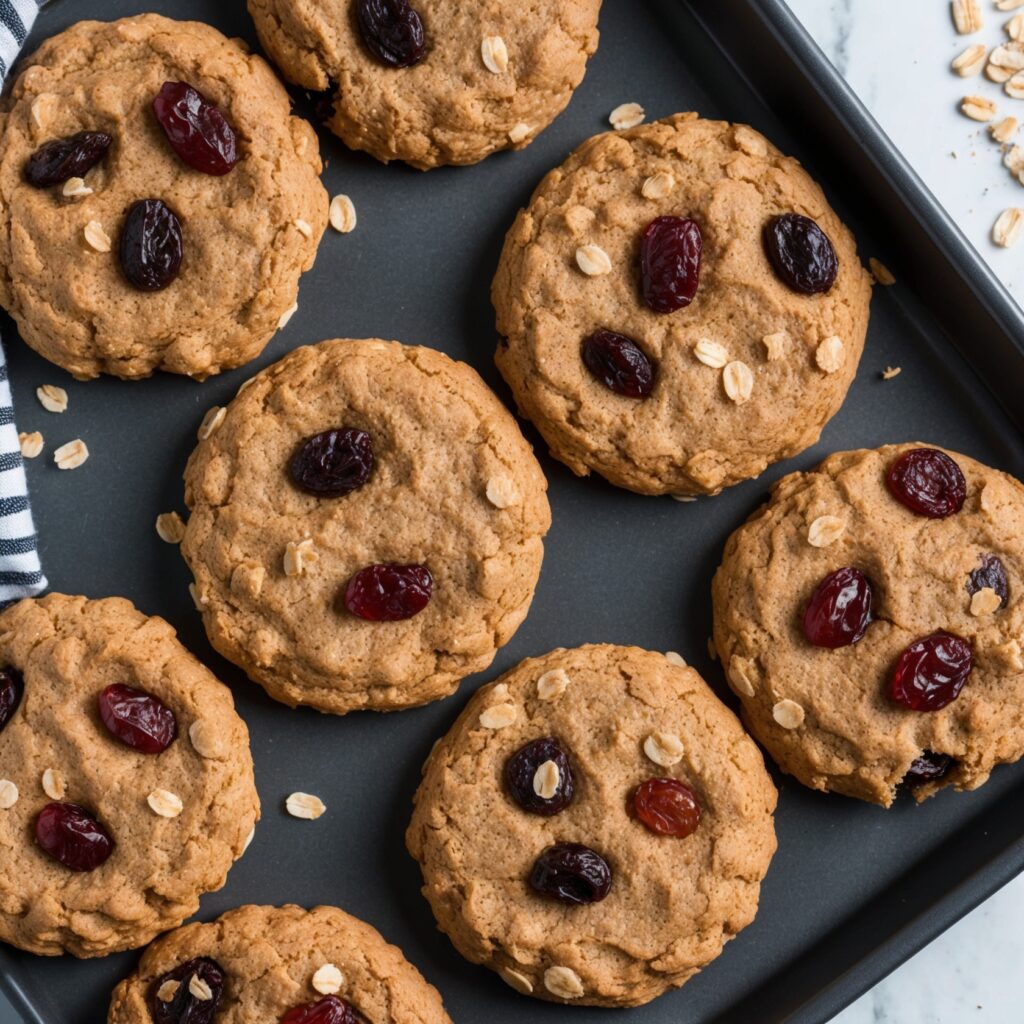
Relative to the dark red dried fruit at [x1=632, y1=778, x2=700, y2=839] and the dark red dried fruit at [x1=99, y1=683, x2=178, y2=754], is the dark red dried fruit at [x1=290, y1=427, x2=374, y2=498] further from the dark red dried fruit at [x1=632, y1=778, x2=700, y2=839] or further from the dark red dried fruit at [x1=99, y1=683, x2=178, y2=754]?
the dark red dried fruit at [x1=632, y1=778, x2=700, y2=839]

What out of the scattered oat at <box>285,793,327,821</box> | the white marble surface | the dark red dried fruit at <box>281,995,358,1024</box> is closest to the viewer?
the dark red dried fruit at <box>281,995,358,1024</box>

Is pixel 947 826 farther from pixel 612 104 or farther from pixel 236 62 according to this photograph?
pixel 236 62

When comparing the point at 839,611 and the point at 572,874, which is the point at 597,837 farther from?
the point at 839,611

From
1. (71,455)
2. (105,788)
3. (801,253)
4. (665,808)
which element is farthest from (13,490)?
(801,253)

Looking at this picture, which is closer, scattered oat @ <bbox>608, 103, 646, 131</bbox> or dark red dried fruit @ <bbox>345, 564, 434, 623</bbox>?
dark red dried fruit @ <bbox>345, 564, 434, 623</bbox>

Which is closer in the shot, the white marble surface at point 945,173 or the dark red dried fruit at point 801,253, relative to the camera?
the dark red dried fruit at point 801,253

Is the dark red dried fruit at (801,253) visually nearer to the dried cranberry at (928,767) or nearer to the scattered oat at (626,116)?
the scattered oat at (626,116)


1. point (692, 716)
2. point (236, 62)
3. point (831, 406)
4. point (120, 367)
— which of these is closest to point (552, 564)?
point (692, 716)

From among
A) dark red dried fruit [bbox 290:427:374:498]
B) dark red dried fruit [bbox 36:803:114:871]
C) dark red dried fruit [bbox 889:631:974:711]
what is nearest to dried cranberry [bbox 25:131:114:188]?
dark red dried fruit [bbox 290:427:374:498]

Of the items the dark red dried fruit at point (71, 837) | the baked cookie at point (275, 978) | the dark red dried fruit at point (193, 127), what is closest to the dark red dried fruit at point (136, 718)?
the dark red dried fruit at point (71, 837)
